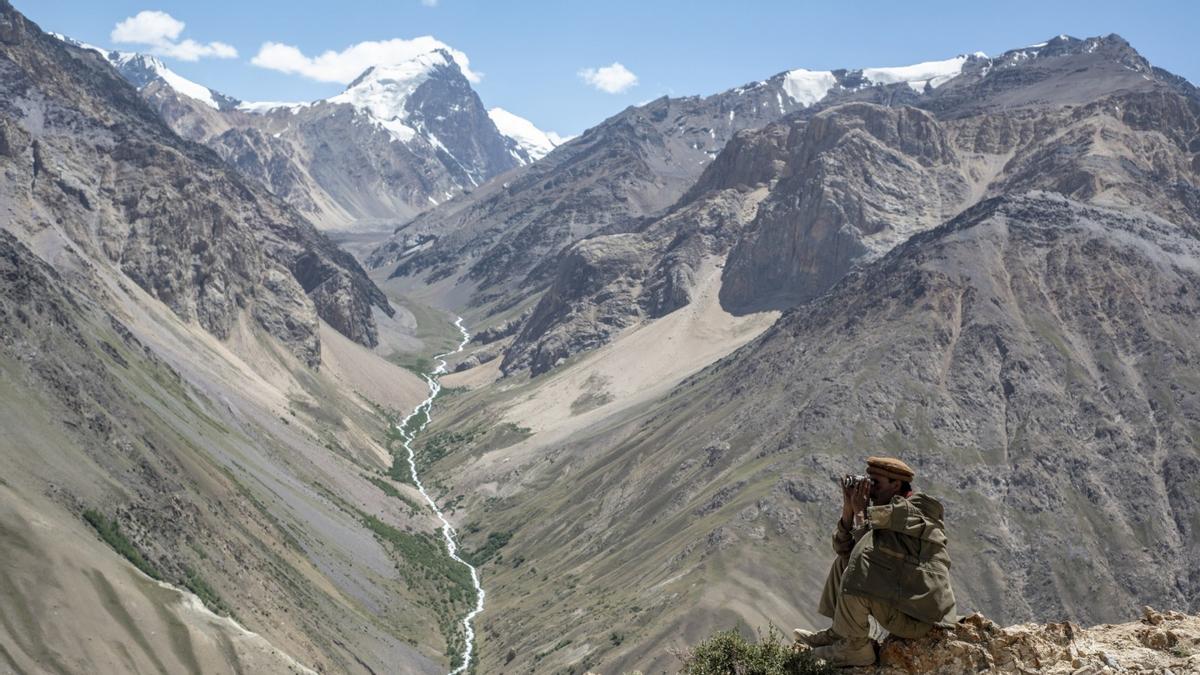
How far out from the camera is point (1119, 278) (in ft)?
575

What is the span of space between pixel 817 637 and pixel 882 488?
4.08 meters

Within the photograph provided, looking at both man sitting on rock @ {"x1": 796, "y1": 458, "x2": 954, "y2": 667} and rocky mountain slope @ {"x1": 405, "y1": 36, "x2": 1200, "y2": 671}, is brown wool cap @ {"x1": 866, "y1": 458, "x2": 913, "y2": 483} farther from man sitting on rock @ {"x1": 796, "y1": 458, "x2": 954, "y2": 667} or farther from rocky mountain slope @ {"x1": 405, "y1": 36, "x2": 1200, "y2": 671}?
rocky mountain slope @ {"x1": 405, "y1": 36, "x2": 1200, "y2": 671}

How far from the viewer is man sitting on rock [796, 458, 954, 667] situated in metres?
21.9

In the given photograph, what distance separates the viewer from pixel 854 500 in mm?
23188

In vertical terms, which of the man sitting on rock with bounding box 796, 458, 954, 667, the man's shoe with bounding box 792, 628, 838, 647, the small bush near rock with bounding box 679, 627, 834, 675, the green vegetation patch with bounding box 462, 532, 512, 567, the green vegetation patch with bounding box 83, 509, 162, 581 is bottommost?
the green vegetation patch with bounding box 462, 532, 512, 567

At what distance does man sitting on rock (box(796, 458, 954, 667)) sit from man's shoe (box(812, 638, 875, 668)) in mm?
20

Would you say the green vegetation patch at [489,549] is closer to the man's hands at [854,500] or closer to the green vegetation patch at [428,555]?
the green vegetation patch at [428,555]

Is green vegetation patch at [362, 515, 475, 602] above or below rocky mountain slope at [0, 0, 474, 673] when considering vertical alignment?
below

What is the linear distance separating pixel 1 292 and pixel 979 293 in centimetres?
13074

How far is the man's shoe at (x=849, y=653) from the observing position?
23.2 m

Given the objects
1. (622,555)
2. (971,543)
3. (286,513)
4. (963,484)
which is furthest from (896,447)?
(286,513)

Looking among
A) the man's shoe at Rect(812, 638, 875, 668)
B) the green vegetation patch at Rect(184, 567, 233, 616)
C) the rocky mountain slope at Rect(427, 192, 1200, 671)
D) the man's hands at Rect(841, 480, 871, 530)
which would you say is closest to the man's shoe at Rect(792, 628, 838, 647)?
the man's shoe at Rect(812, 638, 875, 668)

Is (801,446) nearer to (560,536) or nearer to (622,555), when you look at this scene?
(622,555)

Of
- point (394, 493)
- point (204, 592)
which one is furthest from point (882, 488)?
point (394, 493)
